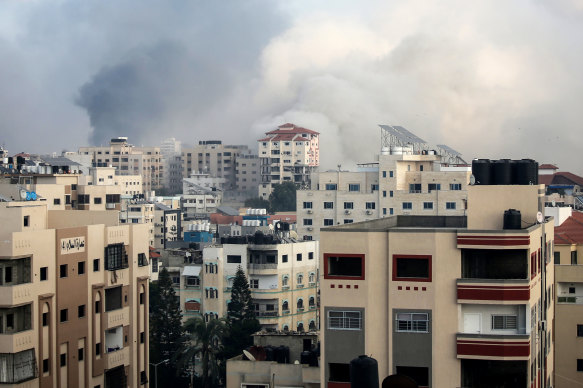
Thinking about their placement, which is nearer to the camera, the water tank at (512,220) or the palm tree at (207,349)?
the water tank at (512,220)

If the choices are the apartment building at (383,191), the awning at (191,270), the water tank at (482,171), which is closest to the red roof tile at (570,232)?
the water tank at (482,171)

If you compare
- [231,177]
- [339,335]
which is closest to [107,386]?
[339,335]

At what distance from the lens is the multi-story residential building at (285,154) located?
338 ft

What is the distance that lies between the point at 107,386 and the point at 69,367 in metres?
1.83

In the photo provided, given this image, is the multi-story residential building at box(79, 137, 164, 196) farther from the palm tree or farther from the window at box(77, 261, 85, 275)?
the window at box(77, 261, 85, 275)

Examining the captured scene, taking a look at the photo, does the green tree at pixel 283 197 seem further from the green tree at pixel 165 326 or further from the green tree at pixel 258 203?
the green tree at pixel 165 326

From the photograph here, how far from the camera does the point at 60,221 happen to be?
26.1 metres

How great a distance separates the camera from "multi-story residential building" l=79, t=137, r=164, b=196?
390 ft

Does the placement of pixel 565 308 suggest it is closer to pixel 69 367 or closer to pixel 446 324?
pixel 446 324

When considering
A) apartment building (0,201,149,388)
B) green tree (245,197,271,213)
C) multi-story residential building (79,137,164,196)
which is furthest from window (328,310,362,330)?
multi-story residential building (79,137,164,196)

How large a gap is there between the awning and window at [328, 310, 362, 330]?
26215 mm

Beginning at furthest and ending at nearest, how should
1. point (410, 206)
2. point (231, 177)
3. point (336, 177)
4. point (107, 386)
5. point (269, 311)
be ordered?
point (231, 177) → point (336, 177) → point (410, 206) → point (269, 311) → point (107, 386)

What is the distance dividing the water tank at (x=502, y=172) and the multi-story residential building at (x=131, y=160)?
98.3m

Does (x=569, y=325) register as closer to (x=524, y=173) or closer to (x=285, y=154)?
(x=524, y=173)
